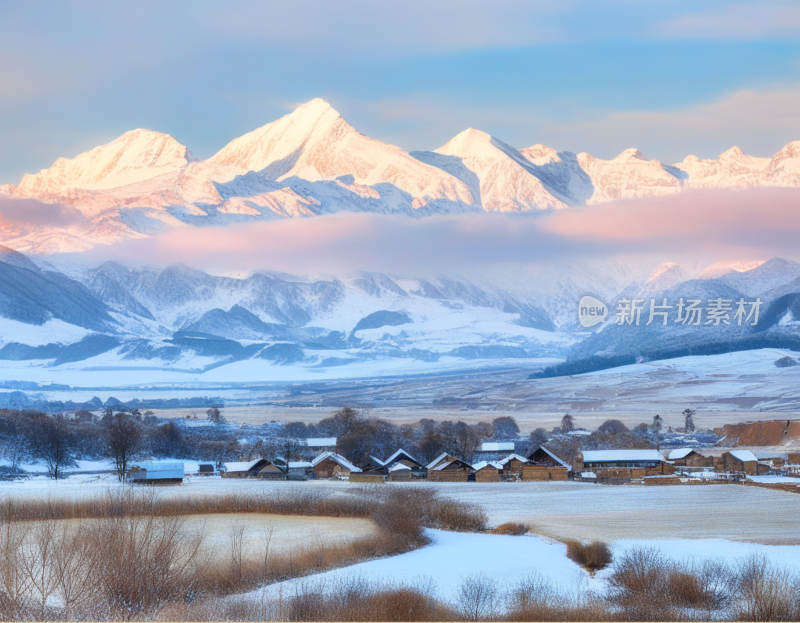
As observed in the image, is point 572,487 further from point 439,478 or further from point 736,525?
point 736,525

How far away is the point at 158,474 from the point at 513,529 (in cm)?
4133

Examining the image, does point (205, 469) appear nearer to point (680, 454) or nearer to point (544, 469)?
point (544, 469)

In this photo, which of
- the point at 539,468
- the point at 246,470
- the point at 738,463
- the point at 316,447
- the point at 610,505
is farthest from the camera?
the point at 316,447

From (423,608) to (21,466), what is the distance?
77.4m

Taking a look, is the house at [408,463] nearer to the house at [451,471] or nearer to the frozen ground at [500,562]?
the house at [451,471]

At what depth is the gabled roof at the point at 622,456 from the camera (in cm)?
9356

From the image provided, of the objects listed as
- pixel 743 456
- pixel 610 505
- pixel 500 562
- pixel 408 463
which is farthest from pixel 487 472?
pixel 500 562

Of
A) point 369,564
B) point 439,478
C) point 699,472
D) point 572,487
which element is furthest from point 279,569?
point 699,472

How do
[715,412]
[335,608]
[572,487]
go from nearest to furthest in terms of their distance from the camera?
[335,608]
[572,487]
[715,412]

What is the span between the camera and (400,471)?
9044cm

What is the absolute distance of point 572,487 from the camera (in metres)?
79.2

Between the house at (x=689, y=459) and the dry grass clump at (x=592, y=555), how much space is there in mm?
58837

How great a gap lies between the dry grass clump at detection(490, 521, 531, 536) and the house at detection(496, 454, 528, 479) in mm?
43873

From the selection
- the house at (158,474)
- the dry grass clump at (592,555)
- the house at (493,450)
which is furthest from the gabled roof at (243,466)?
the dry grass clump at (592,555)
